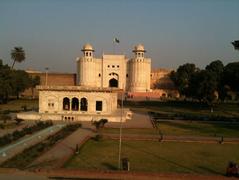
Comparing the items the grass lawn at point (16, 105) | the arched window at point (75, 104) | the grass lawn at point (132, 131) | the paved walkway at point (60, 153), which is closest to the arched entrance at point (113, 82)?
the grass lawn at point (16, 105)

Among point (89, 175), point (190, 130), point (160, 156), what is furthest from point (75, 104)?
point (89, 175)

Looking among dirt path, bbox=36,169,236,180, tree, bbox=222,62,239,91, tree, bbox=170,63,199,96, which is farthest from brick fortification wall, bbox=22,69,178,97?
dirt path, bbox=36,169,236,180

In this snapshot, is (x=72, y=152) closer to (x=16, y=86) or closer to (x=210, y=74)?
(x=210, y=74)

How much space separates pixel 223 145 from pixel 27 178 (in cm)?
1361

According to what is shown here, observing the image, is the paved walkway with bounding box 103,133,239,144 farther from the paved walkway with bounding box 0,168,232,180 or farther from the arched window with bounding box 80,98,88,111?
the arched window with bounding box 80,98,88,111

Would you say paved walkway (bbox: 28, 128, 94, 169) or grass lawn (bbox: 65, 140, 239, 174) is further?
grass lawn (bbox: 65, 140, 239, 174)


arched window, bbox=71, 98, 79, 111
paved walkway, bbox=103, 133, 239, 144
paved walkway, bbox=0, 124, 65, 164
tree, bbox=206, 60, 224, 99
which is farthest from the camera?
tree, bbox=206, 60, 224, 99

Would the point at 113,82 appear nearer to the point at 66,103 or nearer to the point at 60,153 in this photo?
the point at 66,103

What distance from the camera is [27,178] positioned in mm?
13492

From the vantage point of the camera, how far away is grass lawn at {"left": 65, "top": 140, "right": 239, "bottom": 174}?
52.5 ft

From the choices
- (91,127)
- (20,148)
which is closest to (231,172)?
(20,148)

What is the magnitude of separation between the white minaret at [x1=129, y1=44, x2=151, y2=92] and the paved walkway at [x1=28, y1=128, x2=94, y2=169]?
48.0 m

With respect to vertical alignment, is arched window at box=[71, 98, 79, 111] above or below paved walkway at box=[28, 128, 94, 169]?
above

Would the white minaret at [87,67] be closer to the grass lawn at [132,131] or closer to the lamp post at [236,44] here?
the lamp post at [236,44]
